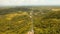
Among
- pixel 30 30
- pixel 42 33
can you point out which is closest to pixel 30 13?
pixel 30 30

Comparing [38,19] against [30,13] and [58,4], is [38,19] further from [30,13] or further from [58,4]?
[58,4]

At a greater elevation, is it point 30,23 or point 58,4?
point 58,4

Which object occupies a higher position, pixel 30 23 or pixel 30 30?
pixel 30 23

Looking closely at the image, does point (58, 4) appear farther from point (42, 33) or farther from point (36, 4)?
point (42, 33)

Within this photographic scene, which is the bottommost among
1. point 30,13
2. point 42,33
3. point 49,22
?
point 42,33

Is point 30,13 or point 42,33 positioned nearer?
point 42,33

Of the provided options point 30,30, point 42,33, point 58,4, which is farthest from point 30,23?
point 58,4

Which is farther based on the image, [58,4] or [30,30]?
[58,4]
